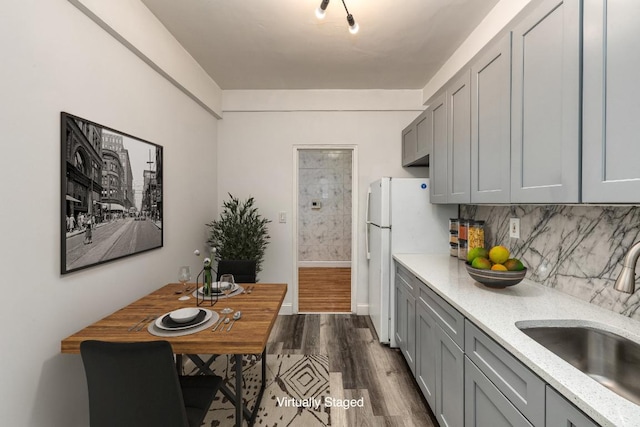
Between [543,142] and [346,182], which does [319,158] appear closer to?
[346,182]

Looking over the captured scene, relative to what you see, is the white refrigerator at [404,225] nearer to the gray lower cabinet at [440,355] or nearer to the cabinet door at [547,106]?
the gray lower cabinet at [440,355]

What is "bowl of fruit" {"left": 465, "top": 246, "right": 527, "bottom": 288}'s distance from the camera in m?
1.51

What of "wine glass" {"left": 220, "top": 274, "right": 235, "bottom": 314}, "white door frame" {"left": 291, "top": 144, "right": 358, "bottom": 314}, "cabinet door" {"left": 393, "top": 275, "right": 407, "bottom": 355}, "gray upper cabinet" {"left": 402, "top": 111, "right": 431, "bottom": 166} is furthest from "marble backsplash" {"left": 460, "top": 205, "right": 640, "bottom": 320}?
"wine glass" {"left": 220, "top": 274, "right": 235, "bottom": 314}

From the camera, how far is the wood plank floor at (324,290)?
12.3 feet

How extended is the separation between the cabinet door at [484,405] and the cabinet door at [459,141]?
1.09 metres

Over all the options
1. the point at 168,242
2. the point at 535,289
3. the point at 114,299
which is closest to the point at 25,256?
the point at 114,299

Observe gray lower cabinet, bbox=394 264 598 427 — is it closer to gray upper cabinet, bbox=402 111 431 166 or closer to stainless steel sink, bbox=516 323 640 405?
stainless steel sink, bbox=516 323 640 405

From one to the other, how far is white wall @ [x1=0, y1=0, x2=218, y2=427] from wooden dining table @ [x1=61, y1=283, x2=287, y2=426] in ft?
0.44

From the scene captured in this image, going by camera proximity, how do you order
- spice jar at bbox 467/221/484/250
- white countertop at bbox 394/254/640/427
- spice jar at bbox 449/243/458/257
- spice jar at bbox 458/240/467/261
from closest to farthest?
white countertop at bbox 394/254/640/427, spice jar at bbox 467/221/484/250, spice jar at bbox 458/240/467/261, spice jar at bbox 449/243/458/257

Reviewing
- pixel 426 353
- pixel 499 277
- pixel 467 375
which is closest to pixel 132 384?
pixel 467 375

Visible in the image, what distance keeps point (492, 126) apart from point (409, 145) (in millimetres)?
1547

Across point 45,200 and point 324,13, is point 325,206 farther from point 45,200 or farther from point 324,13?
point 45,200

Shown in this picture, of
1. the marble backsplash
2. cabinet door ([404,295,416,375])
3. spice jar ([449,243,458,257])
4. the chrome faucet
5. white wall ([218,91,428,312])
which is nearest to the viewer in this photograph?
the chrome faucet

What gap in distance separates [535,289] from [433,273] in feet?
1.85
